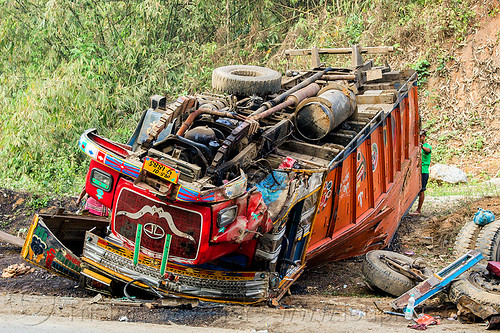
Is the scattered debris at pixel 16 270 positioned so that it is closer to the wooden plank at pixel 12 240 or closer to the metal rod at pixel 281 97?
the wooden plank at pixel 12 240

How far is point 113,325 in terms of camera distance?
411 centimetres

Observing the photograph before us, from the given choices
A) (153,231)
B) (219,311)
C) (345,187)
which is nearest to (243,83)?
(345,187)

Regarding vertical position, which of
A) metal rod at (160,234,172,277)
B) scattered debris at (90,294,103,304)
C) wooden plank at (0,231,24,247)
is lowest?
wooden plank at (0,231,24,247)

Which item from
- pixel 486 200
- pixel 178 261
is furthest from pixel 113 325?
pixel 486 200

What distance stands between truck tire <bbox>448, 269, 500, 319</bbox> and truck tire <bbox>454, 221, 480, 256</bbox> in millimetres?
569

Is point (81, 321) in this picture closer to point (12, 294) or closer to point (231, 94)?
point (12, 294)

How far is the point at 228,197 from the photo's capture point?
4.22m

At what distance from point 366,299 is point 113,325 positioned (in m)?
2.71

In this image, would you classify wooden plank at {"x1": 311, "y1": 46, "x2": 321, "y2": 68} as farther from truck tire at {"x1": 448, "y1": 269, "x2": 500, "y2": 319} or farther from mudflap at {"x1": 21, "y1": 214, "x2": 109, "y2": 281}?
mudflap at {"x1": 21, "y1": 214, "x2": 109, "y2": 281}

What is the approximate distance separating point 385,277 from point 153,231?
2646mm

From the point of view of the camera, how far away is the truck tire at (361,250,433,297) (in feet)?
18.0

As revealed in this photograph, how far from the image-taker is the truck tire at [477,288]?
4.64 metres

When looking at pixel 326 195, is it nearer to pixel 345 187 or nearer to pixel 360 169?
pixel 345 187

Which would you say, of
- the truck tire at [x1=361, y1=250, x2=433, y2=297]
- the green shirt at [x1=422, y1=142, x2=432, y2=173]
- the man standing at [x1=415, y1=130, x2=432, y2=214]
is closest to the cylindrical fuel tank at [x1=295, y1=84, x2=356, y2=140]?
the truck tire at [x1=361, y1=250, x2=433, y2=297]
